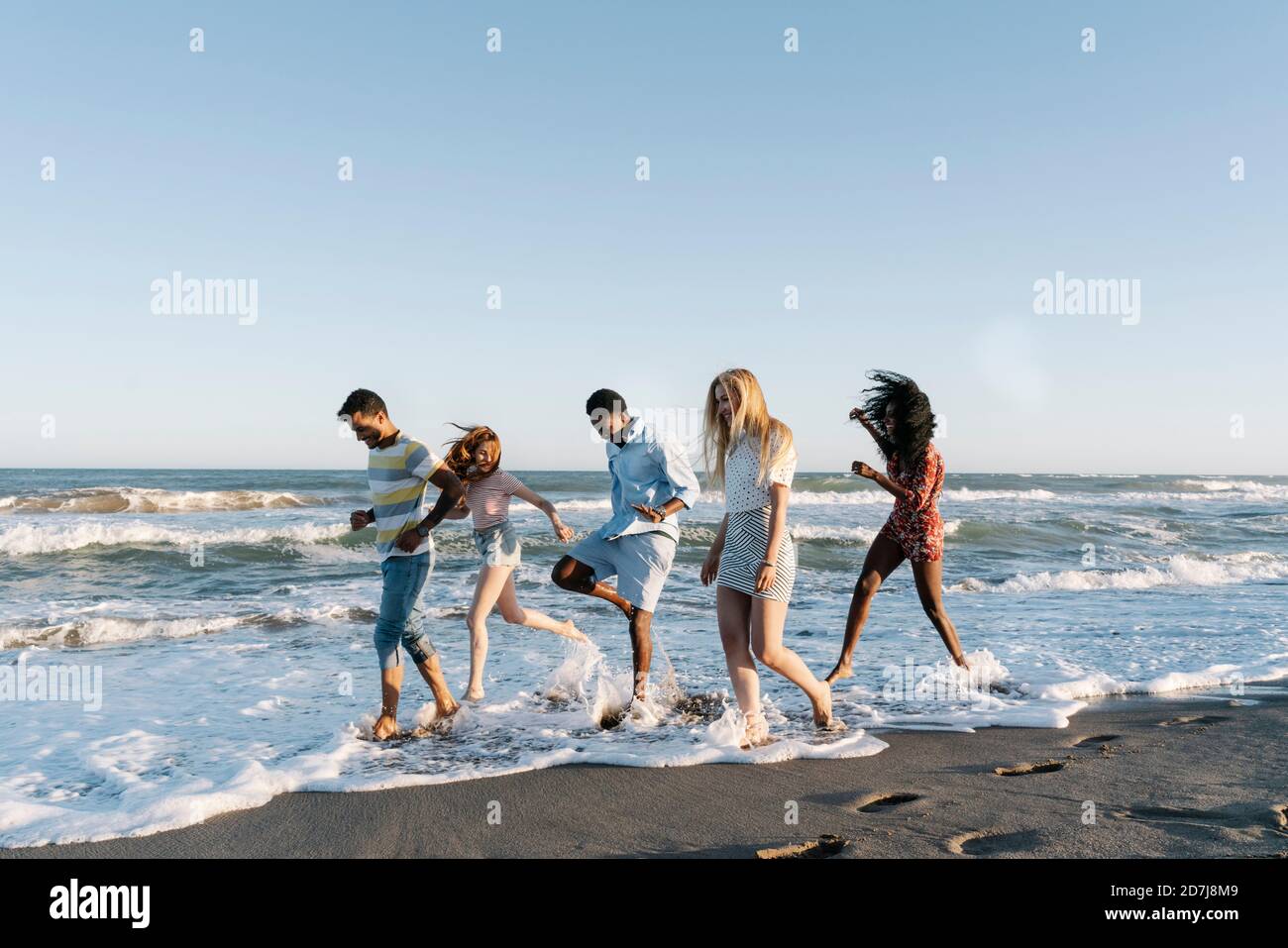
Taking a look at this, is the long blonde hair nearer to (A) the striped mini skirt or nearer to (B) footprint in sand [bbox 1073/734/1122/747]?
(A) the striped mini skirt

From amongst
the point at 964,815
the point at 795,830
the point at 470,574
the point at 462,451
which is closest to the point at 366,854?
the point at 795,830

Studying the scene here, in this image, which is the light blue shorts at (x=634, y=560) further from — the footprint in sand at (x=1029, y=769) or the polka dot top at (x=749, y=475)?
the footprint in sand at (x=1029, y=769)

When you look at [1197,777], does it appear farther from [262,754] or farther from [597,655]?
[262,754]

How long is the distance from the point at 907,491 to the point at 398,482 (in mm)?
3404

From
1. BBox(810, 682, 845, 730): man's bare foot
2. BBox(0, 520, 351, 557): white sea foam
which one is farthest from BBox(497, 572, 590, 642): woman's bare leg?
BBox(0, 520, 351, 557): white sea foam

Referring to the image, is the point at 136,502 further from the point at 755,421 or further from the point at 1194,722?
the point at 1194,722

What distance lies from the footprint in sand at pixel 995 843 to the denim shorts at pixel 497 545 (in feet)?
11.7

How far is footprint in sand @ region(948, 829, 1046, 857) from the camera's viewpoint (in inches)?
130

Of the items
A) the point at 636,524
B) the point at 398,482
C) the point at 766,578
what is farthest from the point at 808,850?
the point at 398,482

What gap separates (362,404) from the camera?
5.01 meters

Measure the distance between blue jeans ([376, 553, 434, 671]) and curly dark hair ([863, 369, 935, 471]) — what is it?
10.8 feet

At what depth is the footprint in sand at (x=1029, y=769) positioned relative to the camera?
14.2 feet
